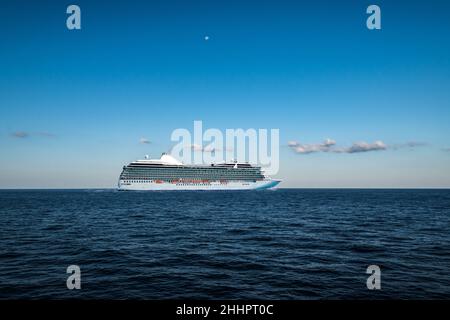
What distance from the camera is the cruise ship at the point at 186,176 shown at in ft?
415

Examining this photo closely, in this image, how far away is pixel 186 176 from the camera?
430 ft

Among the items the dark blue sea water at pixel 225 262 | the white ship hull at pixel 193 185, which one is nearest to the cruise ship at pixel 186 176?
the white ship hull at pixel 193 185

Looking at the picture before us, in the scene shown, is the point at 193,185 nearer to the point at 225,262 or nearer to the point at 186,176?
the point at 186,176

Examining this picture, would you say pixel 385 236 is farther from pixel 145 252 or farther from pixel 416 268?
pixel 145 252

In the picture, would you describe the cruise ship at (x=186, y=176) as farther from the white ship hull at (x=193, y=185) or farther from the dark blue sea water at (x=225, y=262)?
the dark blue sea water at (x=225, y=262)

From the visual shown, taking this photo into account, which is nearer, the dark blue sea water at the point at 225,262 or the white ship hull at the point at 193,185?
the dark blue sea water at the point at 225,262

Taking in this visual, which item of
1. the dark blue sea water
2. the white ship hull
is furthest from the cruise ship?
the dark blue sea water

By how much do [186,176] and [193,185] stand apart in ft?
18.2

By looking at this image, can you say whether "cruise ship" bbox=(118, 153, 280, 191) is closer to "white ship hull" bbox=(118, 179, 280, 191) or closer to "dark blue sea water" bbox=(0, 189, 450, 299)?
"white ship hull" bbox=(118, 179, 280, 191)

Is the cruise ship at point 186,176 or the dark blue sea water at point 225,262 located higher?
the cruise ship at point 186,176

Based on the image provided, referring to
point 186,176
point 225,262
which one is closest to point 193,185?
point 186,176

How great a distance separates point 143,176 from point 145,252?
111m

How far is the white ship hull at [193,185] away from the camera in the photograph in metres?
127
